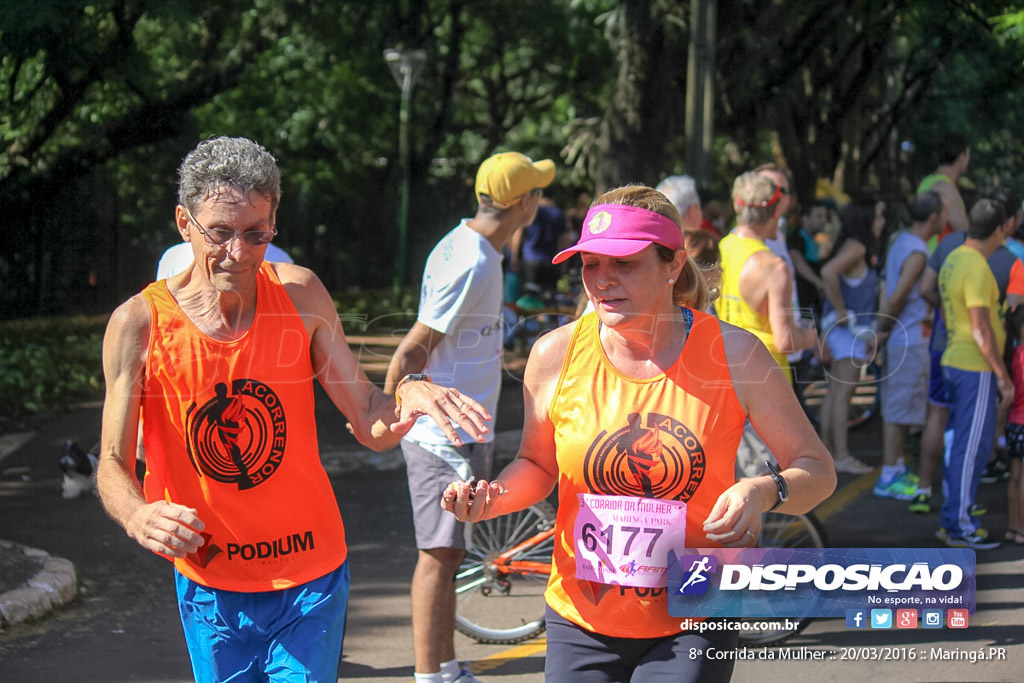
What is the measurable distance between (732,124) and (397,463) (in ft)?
44.1

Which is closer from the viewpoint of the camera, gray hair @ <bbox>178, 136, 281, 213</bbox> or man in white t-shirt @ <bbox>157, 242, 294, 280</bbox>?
gray hair @ <bbox>178, 136, 281, 213</bbox>

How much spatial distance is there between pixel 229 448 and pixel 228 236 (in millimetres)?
531

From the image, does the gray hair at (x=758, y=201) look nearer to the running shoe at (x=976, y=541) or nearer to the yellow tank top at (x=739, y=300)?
the yellow tank top at (x=739, y=300)

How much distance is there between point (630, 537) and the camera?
114 inches

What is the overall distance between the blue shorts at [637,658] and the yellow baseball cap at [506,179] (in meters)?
2.35

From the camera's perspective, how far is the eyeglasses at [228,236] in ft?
9.59

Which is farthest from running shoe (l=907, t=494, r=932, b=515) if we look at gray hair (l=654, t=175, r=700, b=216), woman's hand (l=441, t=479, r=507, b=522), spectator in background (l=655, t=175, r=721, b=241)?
woman's hand (l=441, t=479, r=507, b=522)

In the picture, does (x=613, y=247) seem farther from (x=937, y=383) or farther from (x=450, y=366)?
(x=937, y=383)

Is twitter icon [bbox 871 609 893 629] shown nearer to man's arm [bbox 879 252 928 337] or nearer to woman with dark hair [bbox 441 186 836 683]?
woman with dark hair [bbox 441 186 836 683]

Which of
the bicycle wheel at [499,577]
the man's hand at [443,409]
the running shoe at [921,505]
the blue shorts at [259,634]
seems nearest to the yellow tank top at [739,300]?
the bicycle wheel at [499,577]

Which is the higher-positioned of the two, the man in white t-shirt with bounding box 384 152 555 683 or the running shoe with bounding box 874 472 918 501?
the man in white t-shirt with bounding box 384 152 555 683

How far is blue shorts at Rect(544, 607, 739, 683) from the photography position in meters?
2.82

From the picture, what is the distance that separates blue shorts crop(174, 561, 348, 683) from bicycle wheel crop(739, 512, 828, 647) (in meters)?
2.65

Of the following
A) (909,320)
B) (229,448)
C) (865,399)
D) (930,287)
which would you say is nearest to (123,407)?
(229,448)
